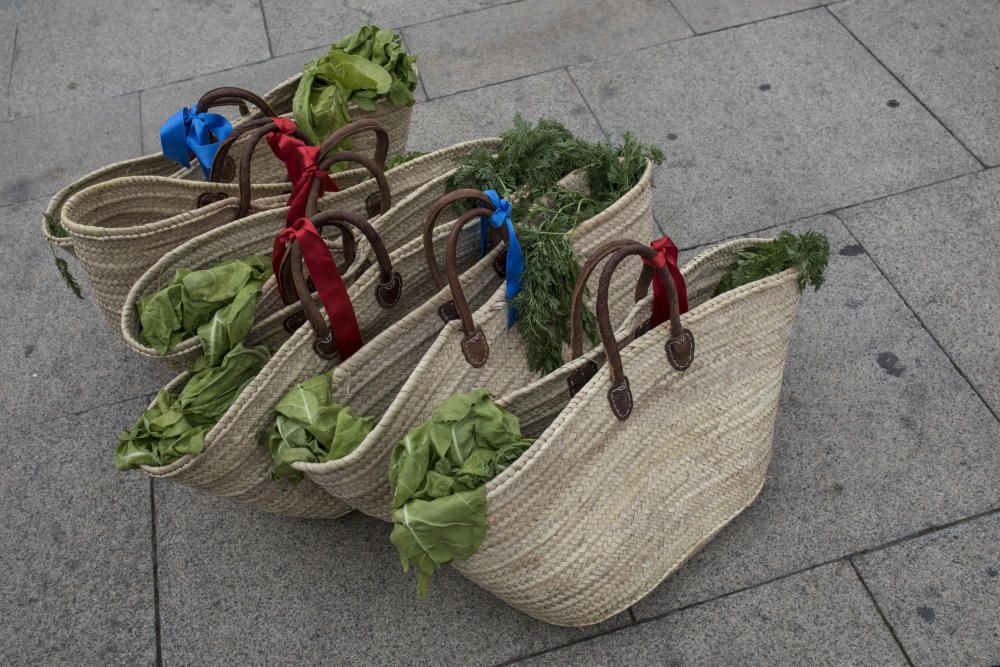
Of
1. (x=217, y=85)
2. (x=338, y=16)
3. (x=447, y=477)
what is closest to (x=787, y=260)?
(x=447, y=477)

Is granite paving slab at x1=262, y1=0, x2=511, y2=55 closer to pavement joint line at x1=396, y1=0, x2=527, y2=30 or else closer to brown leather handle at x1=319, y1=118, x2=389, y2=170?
pavement joint line at x1=396, y1=0, x2=527, y2=30

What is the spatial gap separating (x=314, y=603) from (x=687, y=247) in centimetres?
199

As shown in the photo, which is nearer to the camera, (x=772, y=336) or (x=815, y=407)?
(x=772, y=336)

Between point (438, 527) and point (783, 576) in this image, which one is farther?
point (783, 576)

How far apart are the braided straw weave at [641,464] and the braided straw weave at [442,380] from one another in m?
0.18

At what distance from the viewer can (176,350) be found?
2453 mm

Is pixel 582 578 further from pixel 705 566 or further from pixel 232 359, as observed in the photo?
pixel 232 359

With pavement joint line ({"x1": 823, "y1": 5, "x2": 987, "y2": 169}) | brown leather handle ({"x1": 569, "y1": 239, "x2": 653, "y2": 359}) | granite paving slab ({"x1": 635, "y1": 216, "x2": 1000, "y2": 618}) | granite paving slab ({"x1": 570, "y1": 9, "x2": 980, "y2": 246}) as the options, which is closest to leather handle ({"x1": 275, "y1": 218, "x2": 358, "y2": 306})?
brown leather handle ({"x1": 569, "y1": 239, "x2": 653, "y2": 359})

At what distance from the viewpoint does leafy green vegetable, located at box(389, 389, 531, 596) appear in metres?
1.99

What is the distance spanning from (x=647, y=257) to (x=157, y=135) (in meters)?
3.22

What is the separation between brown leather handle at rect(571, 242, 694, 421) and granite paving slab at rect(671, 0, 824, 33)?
2866mm

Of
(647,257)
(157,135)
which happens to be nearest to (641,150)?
(647,257)

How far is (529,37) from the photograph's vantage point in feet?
15.4

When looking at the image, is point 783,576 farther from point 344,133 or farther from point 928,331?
point 344,133
